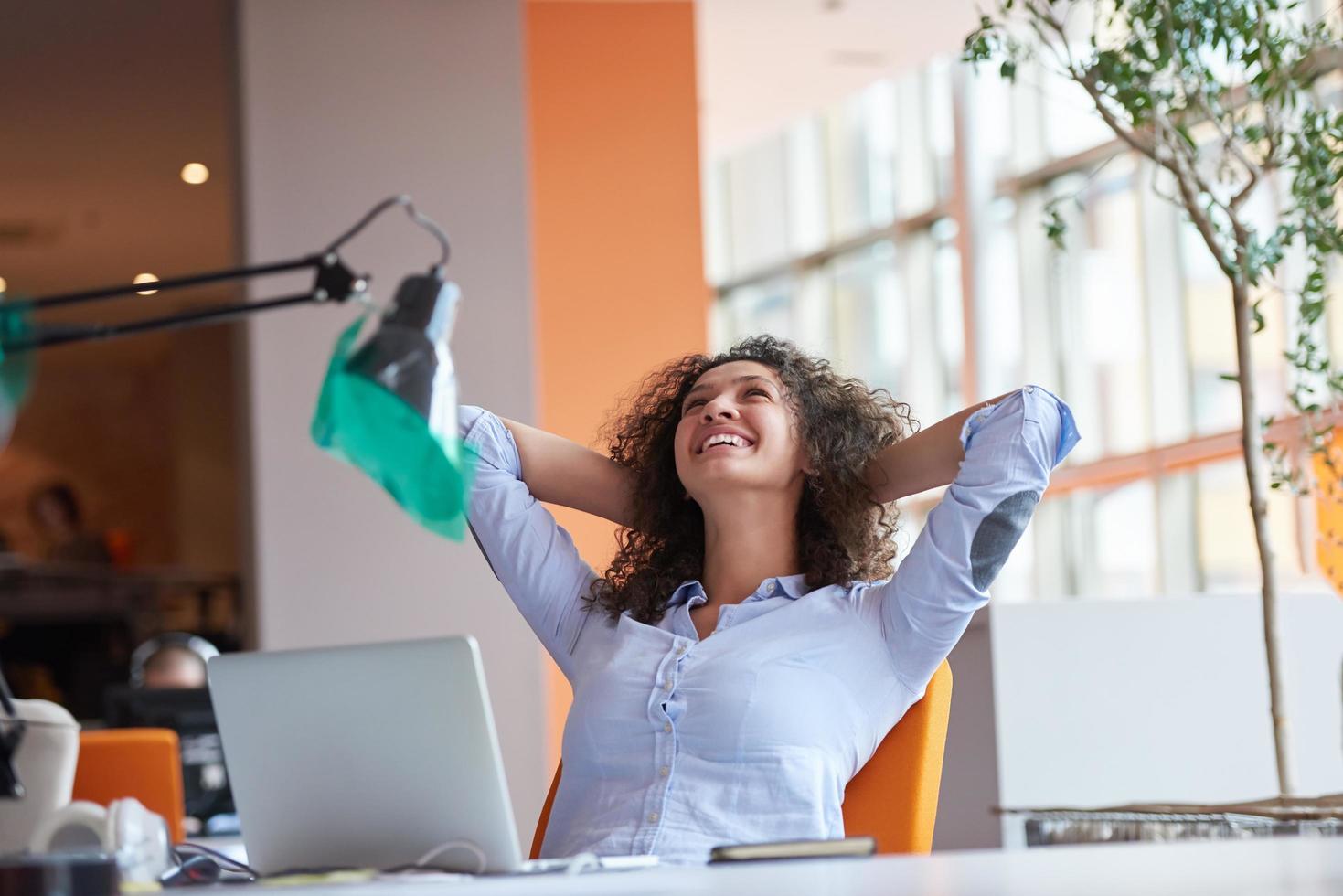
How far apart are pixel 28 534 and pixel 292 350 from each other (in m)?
7.47

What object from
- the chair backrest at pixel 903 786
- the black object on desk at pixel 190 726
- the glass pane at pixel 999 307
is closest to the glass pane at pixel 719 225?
the glass pane at pixel 999 307

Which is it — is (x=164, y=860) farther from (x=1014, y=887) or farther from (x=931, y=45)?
(x=931, y=45)

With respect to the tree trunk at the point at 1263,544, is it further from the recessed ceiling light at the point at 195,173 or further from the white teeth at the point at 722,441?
the recessed ceiling light at the point at 195,173

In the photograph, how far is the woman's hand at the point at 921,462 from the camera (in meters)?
2.30

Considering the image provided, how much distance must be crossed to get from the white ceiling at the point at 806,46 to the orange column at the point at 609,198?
336mm

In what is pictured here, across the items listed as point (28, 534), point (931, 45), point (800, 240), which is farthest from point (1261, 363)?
point (28, 534)

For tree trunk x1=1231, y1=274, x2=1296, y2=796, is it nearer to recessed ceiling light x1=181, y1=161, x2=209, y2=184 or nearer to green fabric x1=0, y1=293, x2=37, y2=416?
green fabric x1=0, y1=293, x2=37, y2=416

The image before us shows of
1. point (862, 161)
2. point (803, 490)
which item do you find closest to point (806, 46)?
point (862, 161)

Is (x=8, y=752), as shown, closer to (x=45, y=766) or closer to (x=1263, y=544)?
(x=45, y=766)

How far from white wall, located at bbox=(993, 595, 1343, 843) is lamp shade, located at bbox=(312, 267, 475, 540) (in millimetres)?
2067

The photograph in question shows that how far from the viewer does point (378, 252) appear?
498 cm

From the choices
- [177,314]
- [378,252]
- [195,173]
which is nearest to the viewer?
[177,314]

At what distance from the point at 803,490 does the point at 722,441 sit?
206 mm

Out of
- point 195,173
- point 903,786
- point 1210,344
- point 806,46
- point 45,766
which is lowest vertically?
point 903,786
